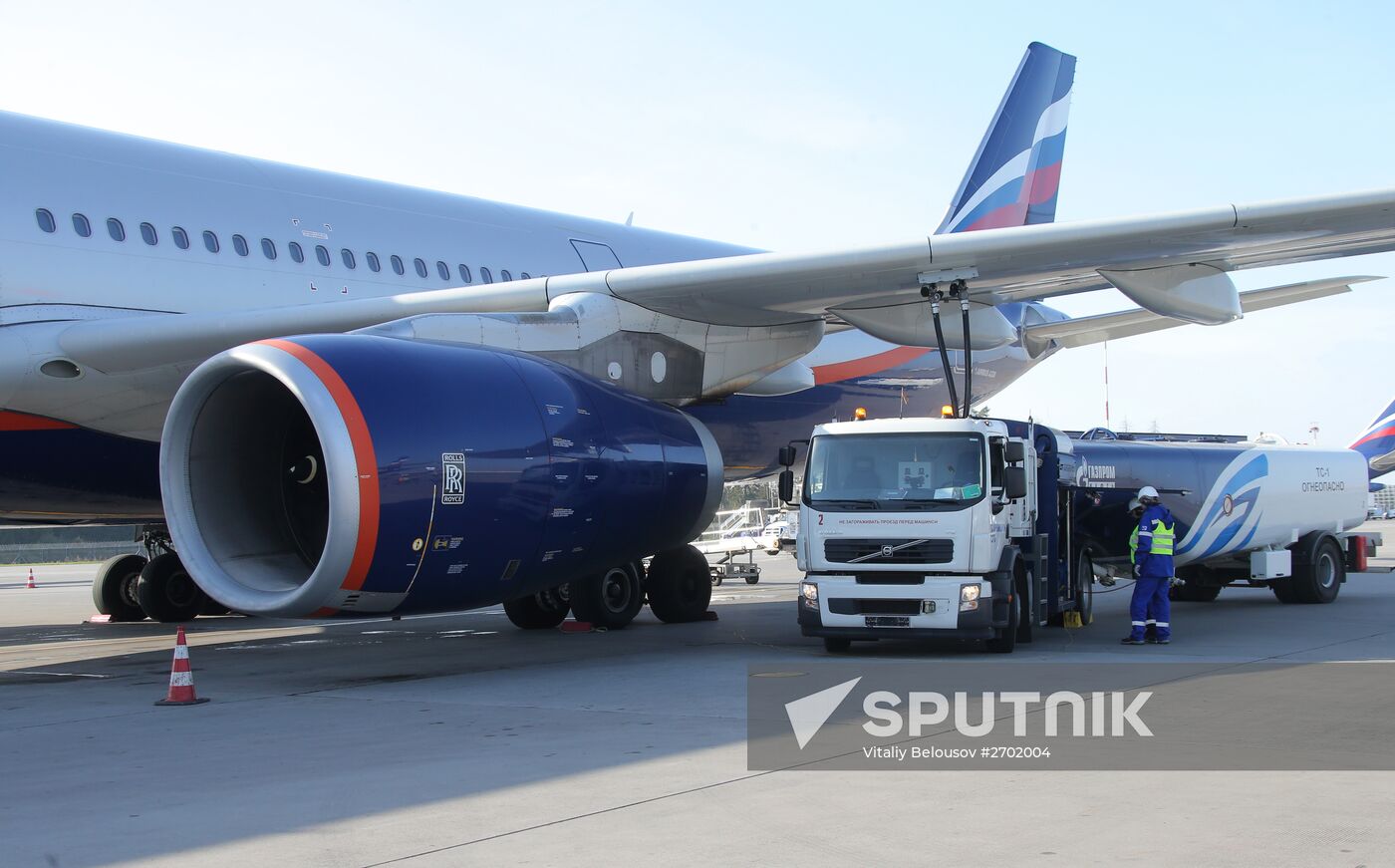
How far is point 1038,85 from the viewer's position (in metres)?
18.9

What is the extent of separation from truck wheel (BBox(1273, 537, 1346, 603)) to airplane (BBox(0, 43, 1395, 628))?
4827 mm

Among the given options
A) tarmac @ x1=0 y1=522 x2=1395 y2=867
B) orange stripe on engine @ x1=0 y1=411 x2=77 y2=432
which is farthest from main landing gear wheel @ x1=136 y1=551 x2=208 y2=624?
tarmac @ x1=0 y1=522 x2=1395 y2=867

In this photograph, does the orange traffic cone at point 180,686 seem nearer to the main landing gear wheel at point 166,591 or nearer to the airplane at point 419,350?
the airplane at point 419,350

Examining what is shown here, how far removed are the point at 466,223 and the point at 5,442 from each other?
200 inches

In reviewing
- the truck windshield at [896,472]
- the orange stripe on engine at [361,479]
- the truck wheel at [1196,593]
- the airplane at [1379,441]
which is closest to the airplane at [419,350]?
the orange stripe on engine at [361,479]

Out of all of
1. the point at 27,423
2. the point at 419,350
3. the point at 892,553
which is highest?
the point at 419,350

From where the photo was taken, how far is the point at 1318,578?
17.2 metres

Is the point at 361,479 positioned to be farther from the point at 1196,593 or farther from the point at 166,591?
the point at 1196,593

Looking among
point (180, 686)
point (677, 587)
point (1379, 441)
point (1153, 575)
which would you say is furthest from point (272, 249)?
point (1379, 441)

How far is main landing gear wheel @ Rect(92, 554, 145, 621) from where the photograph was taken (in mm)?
16578

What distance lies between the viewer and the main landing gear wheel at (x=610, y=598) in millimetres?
13414

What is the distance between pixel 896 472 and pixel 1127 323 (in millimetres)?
6329

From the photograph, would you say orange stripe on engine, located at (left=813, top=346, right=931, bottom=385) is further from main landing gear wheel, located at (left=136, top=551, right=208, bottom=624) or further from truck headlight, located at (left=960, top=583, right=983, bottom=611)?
main landing gear wheel, located at (left=136, top=551, right=208, bottom=624)

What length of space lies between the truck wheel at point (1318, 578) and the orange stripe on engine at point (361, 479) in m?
12.9
